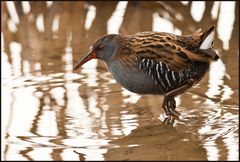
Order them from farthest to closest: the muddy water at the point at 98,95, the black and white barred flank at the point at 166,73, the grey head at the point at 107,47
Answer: the grey head at the point at 107,47, the black and white barred flank at the point at 166,73, the muddy water at the point at 98,95

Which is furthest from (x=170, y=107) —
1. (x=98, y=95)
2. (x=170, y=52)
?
(x=98, y=95)

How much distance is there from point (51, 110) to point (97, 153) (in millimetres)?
1247

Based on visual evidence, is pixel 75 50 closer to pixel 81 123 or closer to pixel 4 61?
pixel 4 61

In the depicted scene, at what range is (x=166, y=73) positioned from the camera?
647cm

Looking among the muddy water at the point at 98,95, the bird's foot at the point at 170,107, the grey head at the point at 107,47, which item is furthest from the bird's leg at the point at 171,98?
the grey head at the point at 107,47

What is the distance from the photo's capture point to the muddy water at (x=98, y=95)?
585cm

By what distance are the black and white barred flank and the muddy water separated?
325 mm

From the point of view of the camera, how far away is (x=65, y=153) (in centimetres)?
571

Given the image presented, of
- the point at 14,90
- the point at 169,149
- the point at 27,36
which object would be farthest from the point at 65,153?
the point at 27,36

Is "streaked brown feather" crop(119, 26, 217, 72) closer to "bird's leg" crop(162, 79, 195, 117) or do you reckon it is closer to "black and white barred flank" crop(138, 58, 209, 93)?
"black and white barred flank" crop(138, 58, 209, 93)

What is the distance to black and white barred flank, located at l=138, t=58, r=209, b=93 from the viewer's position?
6.45 meters

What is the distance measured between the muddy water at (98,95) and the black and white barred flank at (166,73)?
325 mm

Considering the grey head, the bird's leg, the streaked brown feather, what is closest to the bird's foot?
the bird's leg

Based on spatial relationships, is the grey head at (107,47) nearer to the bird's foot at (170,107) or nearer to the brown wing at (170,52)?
the brown wing at (170,52)
